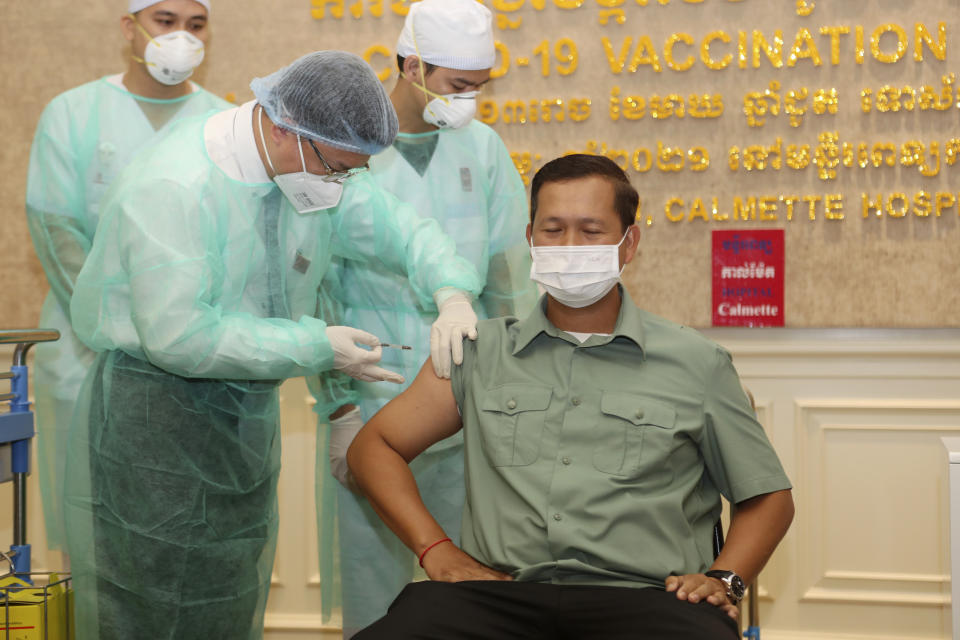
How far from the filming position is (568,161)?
1.89 metres

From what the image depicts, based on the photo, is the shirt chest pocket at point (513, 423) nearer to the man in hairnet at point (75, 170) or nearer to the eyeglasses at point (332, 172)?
the eyeglasses at point (332, 172)

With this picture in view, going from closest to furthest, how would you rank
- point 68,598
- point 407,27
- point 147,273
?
point 147,273 → point 68,598 → point 407,27

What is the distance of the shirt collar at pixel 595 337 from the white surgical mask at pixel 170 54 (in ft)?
4.44

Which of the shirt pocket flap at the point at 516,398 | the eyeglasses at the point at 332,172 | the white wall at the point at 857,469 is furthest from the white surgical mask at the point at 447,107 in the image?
the white wall at the point at 857,469

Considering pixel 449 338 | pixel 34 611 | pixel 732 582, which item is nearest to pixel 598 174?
pixel 449 338

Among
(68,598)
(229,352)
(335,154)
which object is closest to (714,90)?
(335,154)

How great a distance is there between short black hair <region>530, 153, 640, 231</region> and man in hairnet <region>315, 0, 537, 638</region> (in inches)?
19.4

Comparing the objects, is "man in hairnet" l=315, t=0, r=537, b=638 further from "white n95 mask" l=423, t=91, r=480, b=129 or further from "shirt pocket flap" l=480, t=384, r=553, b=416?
"shirt pocket flap" l=480, t=384, r=553, b=416

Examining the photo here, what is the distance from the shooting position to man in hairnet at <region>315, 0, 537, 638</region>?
2307 millimetres

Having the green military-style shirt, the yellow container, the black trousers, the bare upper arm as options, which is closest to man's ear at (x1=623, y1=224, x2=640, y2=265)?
the green military-style shirt

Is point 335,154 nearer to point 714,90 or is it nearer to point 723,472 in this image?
point 723,472

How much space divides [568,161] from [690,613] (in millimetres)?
861

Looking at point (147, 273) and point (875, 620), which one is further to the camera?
point (875, 620)

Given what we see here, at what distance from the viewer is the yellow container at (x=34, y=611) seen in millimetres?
2078
